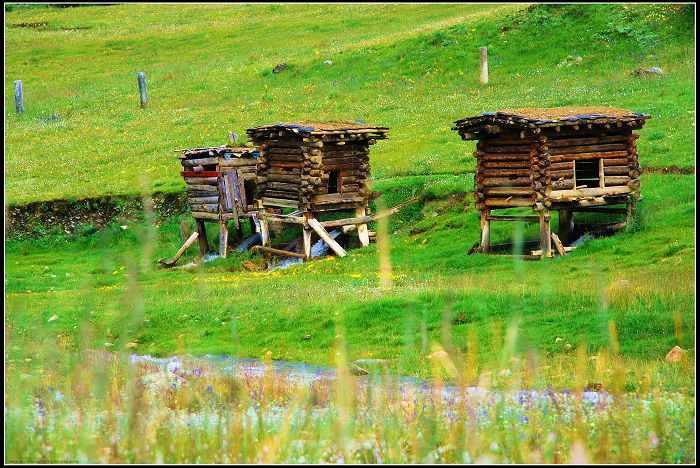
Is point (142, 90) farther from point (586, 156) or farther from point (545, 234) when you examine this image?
point (545, 234)

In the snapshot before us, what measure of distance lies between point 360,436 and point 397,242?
80.9 feet

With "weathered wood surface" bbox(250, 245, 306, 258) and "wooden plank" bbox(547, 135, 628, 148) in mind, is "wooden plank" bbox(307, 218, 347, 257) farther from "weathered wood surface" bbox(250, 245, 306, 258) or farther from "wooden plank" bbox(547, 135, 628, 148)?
"wooden plank" bbox(547, 135, 628, 148)

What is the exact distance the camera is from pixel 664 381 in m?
13.5

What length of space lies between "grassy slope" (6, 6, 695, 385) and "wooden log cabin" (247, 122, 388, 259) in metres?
1.55

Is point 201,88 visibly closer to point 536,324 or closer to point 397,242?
point 397,242

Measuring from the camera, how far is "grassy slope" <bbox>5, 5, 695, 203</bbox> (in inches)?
1784

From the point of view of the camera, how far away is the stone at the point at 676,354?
16219mm

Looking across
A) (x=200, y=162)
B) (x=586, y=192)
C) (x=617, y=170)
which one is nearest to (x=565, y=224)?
(x=586, y=192)

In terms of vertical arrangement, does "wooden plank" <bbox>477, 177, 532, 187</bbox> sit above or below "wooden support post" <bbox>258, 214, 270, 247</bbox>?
above

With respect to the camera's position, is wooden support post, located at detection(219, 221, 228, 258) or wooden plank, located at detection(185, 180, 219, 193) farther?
wooden plank, located at detection(185, 180, 219, 193)

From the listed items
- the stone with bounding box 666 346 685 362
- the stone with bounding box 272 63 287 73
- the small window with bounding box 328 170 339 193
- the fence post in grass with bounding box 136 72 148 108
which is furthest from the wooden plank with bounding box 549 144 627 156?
the fence post in grass with bounding box 136 72 148 108

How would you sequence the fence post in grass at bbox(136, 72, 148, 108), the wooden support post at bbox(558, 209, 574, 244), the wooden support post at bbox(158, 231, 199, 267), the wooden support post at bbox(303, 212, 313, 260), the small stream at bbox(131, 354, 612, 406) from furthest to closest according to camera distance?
the fence post in grass at bbox(136, 72, 148, 108) < the wooden support post at bbox(158, 231, 199, 267) < the wooden support post at bbox(303, 212, 313, 260) < the wooden support post at bbox(558, 209, 574, 244) < the small stream at bbox(131, 354, 612, 406)

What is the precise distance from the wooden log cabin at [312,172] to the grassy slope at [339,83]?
4511 millimetres

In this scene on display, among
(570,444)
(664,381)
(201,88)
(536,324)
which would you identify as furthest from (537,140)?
(201,88)
